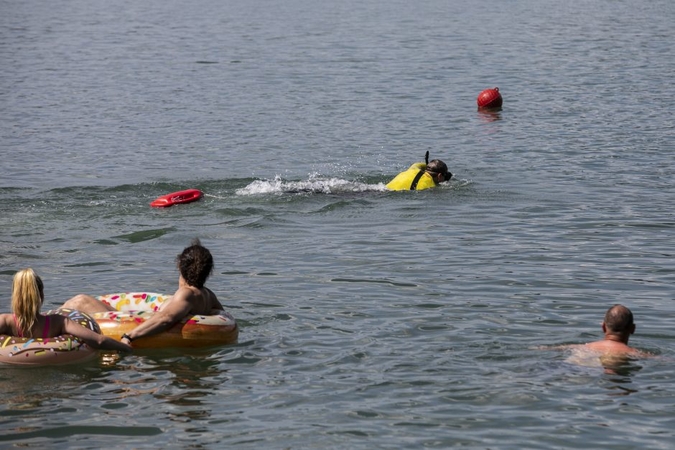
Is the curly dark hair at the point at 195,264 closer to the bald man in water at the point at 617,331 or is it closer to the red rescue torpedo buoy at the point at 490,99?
the bald man in water at the point at 617,331

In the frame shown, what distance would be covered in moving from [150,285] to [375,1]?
5463cm

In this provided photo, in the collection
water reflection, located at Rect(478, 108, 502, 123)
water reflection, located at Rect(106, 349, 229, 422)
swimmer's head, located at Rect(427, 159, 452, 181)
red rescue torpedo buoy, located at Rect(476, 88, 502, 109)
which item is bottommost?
water reflection, located at Rect(106, 349, 229, 422)

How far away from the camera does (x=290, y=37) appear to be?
46219 millimetres

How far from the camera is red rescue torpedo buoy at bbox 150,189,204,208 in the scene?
18.0 metres

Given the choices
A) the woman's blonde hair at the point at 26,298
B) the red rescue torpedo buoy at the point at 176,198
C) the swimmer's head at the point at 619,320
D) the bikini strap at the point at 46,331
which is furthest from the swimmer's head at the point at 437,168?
the woman's blonde hair at the point at 26,298

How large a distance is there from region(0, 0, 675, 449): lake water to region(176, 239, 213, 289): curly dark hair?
0.80 meters

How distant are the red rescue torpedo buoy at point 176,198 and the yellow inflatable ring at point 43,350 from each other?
7.08m

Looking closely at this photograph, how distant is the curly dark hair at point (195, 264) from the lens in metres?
11.1

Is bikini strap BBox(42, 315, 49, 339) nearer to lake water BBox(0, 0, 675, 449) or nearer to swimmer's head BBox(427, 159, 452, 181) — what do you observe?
lake water BBox(0, 0, 675, 449)

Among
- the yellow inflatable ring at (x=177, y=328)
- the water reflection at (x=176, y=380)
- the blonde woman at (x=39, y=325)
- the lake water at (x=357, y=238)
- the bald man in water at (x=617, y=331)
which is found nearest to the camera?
the lake water at (x=357, y=238)

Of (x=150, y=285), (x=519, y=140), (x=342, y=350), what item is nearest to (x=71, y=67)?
(x=519, y=140)

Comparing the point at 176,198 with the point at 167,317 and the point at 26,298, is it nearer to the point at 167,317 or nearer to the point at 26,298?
the point at 167,317

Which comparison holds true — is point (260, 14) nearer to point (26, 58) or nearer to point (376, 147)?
point (26, 58)

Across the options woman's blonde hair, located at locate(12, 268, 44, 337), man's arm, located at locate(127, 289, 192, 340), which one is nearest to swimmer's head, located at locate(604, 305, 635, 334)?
man's arm, located at locate(127, 289, 192, 340)
